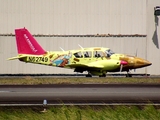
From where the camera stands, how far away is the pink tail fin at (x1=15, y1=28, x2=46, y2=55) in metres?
39.9

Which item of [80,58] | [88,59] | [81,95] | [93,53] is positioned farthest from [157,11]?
[81,95]

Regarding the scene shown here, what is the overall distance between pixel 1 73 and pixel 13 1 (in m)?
5.63

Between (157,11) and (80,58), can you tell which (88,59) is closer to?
(80,58)

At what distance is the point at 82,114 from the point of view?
1562cm

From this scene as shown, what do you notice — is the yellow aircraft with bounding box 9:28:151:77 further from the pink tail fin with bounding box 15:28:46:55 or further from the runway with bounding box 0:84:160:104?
the runway with bounding box 0:84:160:104

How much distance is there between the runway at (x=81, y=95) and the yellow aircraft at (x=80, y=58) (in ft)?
40.8

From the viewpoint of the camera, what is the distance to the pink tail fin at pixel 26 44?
3991 centimetres

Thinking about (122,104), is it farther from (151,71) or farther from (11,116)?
(151,71)

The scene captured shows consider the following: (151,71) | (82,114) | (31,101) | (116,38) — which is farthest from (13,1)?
(82,114)

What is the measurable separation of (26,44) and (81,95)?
17995mm

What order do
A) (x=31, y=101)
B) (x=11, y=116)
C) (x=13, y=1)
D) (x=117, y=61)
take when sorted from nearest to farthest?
(x=11, y=116), (x=31, y=101), (x=117, y=61), (x=13, y=1)

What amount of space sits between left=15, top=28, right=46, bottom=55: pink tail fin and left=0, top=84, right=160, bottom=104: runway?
14.0 m

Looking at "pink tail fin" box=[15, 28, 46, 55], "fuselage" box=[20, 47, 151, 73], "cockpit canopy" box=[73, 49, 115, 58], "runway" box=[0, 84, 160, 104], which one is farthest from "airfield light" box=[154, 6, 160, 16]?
"runway" box=[0, 84, 160, 104]

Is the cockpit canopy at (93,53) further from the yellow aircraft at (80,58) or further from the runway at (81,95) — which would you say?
the runway at (81,95)
